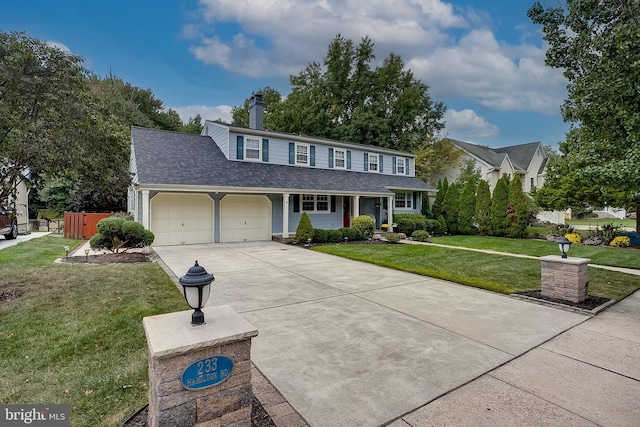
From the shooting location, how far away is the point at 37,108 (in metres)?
5.42

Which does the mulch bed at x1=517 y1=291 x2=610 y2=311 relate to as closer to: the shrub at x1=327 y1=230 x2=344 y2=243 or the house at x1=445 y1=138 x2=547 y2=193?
the shrub at x1=327 y1=230 x2=344 y2=243

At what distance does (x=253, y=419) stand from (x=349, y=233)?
40.6ft

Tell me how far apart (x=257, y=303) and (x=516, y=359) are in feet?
12.2

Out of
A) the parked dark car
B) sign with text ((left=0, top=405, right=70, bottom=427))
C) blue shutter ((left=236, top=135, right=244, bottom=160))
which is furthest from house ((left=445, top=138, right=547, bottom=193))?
the parked dark car

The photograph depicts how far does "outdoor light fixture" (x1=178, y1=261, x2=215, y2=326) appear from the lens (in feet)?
7.32

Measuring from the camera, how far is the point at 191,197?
13.3 metres

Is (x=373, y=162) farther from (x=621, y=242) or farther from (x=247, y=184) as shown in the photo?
(x=621, y=242)

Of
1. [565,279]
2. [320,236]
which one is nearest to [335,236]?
[320,236]

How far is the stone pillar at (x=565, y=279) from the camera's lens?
5.60 m

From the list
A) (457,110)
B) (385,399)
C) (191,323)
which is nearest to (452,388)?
(385,399)

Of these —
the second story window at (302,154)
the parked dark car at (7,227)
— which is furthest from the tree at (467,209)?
the parked dark car at (7,227)

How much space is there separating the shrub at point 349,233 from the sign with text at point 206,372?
41.0ft

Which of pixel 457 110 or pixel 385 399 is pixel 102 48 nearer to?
pixel 385 399

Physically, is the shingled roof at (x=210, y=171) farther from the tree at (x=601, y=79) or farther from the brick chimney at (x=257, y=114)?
the tree at (x=601, y=79)
